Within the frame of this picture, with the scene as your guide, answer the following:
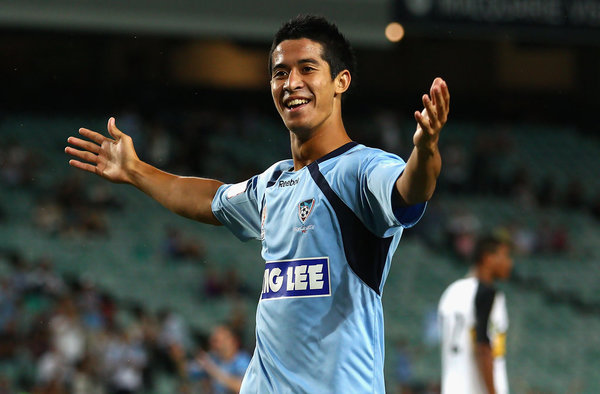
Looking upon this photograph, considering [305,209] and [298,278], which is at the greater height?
[305,209]

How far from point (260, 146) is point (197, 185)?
48.6 ft

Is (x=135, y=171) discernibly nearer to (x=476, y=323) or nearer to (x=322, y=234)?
(x=322, y=234)

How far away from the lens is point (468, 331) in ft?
21.8

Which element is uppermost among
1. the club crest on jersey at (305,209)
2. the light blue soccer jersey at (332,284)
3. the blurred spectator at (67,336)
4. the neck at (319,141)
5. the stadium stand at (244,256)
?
the stadium stand at (244,256)

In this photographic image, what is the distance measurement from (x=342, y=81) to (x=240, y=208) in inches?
25.8

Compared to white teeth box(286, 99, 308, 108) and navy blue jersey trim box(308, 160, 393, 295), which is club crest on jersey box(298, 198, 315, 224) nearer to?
navy blue jersey trim box(308, 160, 393, 295)

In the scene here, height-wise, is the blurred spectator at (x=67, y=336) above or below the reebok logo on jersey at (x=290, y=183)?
above

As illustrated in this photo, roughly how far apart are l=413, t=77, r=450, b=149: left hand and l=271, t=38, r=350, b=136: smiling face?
2.06ft

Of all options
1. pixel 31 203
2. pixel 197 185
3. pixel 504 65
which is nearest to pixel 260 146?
pixel 31 203

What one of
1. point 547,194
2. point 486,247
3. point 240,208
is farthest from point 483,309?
point 547,194

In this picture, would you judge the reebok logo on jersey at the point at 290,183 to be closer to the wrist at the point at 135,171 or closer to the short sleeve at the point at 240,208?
the short sleeve at the point at 240,208

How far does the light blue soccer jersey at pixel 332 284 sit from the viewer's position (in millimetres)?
2896

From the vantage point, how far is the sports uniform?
646cm

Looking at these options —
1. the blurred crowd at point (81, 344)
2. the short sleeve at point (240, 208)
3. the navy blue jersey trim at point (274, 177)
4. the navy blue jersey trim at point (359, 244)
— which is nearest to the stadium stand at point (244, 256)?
the blurred crowd at point (81, 344)
